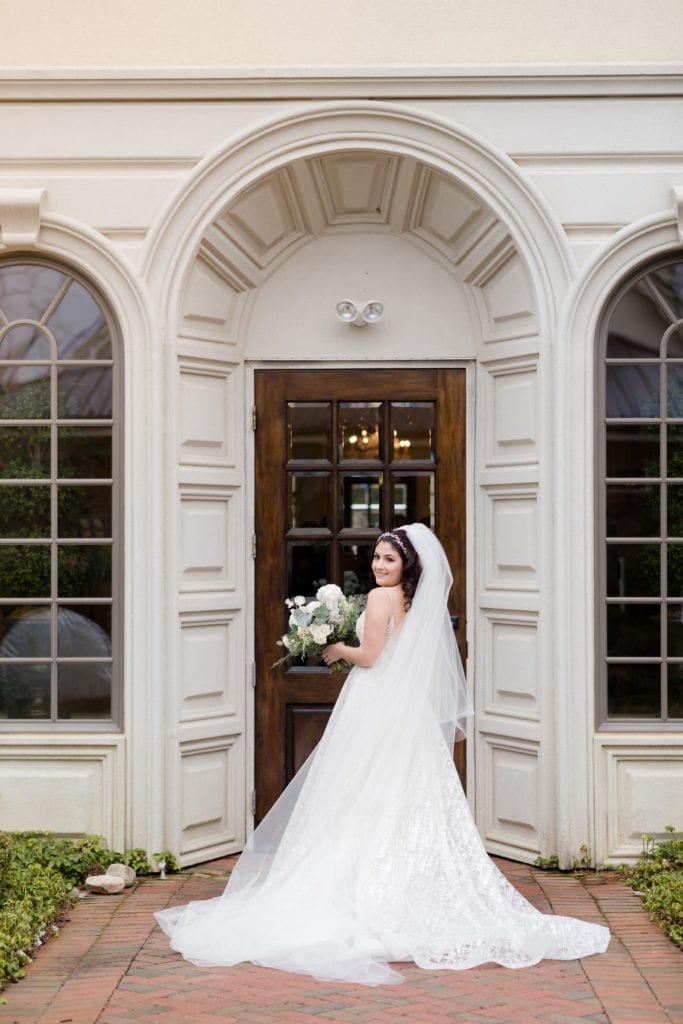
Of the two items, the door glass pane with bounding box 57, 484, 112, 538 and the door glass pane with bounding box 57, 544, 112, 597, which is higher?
the door glass pane with bounding box 57, 484, 112, 538

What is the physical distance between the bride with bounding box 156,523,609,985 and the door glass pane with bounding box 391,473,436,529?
1.26 m

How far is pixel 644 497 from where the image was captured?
6.79m

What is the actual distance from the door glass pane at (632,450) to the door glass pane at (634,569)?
1.38ft

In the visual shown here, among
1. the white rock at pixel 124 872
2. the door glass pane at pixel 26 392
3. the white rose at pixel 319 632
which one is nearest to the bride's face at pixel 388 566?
the white rose at pixel 319 632

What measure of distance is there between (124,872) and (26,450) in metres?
2.39

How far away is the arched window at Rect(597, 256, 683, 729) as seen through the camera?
6762 millimetres

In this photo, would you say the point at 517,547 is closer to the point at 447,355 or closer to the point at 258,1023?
the point at 447,355

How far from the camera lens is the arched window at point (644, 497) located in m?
6.76

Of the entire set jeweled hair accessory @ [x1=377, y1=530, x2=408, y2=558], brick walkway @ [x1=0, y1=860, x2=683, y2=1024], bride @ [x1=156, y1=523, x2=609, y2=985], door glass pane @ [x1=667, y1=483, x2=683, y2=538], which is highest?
door glass pane @ [x1=667, y1=483, x2=683, y2=538]

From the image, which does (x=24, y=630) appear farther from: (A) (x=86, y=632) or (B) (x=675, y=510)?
(B) (x=675, y=510)

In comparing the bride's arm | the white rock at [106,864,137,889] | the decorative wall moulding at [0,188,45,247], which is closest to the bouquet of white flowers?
the bride's arm

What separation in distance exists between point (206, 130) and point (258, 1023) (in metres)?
4.57

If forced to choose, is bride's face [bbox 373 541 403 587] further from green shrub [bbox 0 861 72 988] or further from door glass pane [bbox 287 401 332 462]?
green shrub [bbox 0 861 72 988]

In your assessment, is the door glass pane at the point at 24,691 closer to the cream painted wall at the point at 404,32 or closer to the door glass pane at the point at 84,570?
the door glass pane at the point at 84,570
